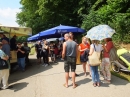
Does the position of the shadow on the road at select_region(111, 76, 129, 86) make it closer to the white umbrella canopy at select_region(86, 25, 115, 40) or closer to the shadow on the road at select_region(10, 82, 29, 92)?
the white umbrella canopy at select_region(86, 25, 115, 40)

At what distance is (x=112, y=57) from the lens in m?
7.66

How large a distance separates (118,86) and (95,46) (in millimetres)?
1602

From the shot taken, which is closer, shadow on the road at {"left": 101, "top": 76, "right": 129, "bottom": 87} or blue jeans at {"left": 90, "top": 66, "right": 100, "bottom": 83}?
blue jeans at {"left": 90, "top": 66, "right": 100, "bottom": 83}

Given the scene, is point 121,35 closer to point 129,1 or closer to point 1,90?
point 129,1

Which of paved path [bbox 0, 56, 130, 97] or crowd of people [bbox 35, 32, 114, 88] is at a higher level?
crowd of people [bbox 35, 32, 114, 88]

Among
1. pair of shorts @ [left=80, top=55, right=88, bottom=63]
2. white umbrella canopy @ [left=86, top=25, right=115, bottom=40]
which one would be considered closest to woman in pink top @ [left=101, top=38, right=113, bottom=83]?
white umbrella canopy @ [left=86, top=25, right=115, bottom=40]

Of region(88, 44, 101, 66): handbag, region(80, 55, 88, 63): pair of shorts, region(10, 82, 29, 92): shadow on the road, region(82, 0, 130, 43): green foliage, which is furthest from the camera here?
region(82, 0, 130, 43): green foliage

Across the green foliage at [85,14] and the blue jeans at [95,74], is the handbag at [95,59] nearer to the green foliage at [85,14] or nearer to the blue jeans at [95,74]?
the blue jeans at [95,74]

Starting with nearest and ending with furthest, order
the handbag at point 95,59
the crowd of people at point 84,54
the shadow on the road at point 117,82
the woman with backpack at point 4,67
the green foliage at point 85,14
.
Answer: the handbag at point 95,59
the crowd of people at point 84,54
the shadow on the road at point 117,82
the woman with backpack at point 4,67
the green foliage at point 85,14

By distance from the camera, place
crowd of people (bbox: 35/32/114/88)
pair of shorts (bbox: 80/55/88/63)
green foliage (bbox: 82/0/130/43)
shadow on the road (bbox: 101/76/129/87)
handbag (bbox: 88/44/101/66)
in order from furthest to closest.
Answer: green foliage (bbox: 82/0/130/43) < pair of shorts (bbox: 80/55/88/63) < shadow on the road (bbox: 101/76/129/87) < crowd of people (bbox: 35/32/114/88) < handbag (bbox: 88/44/101/66)

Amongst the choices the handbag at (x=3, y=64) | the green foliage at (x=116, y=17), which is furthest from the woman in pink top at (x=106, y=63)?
the green foliage at (x=116, y=17)

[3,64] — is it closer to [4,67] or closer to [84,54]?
[4,67]

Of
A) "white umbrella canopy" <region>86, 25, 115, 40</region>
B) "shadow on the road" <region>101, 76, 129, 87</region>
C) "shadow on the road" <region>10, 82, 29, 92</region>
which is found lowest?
"shadow on the road" <region>10, 82, 29, 92</region>

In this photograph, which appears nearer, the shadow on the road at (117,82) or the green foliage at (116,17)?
the shadow on the road at (117,82)
